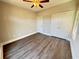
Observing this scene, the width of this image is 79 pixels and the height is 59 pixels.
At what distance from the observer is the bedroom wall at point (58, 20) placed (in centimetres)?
427

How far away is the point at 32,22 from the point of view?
228 inches

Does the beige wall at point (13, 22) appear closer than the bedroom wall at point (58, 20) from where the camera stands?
Yes

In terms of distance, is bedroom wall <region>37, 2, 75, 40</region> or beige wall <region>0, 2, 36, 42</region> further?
bedroom wall <region>37, 2, 75, 40</region>

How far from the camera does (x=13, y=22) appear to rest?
407cm

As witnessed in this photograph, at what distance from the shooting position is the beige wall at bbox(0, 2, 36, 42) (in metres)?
3.58

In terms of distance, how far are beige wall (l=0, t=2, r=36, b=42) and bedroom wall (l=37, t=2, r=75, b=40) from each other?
3.42 feet

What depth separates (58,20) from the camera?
4.89m

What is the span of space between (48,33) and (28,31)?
1.49 m

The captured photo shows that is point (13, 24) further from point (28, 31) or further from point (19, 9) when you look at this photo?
point (28, 31)

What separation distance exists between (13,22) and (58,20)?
9.05ft

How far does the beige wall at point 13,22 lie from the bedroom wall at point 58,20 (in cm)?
104

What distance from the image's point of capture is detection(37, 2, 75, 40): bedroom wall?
4266 mm

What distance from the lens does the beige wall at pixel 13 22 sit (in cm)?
358

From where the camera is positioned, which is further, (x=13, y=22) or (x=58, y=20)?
(x=58, y=20)
